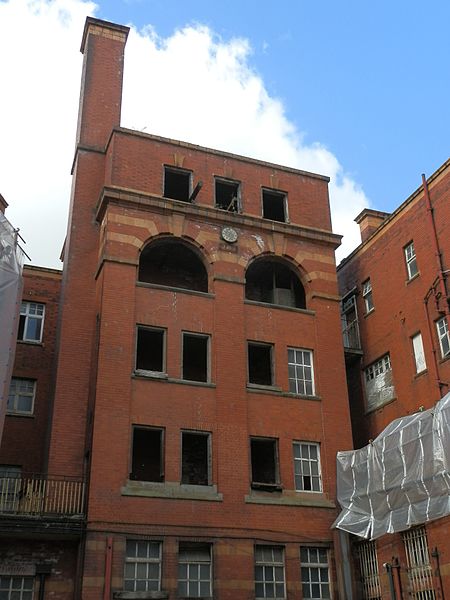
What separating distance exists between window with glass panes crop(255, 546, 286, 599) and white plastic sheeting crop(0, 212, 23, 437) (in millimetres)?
8658

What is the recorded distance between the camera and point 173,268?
26562 mm

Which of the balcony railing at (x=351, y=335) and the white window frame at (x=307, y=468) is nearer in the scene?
the white window frame at (x=307, y=468)

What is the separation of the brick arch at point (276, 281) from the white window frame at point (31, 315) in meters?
8.43

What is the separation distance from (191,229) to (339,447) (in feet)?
30.2

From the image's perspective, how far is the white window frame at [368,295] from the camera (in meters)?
27.4

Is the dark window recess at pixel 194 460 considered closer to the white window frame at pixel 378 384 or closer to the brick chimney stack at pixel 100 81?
the white window frame at pixel 378 384

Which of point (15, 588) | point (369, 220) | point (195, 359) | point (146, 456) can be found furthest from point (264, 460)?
point (369, 220)

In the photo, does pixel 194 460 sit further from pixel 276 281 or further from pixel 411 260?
pixel 411 260

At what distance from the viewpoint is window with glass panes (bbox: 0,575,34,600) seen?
745 inches

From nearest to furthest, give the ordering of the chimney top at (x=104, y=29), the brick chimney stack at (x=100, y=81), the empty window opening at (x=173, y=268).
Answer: the empty window opening at (x=173, y=268) → the brick chimney stack at (x=100, y=81) → the chimney top at (x=104, y=29)

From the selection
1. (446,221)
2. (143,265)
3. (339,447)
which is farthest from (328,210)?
(339,447)

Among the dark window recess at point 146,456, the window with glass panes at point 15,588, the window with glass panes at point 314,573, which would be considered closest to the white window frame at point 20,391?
the dark window recess at point 146,456

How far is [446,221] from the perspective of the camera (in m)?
23.3

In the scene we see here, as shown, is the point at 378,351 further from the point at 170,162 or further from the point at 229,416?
the point at 170,162
